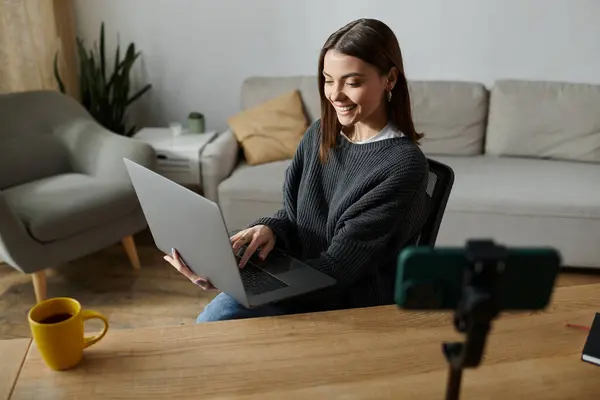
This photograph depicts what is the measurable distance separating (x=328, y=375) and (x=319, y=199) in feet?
1.87

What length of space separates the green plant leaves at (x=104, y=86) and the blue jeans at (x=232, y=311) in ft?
6.73

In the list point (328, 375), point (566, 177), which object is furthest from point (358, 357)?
point (566, 177)

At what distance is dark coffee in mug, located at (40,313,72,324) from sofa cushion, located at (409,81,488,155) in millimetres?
2284

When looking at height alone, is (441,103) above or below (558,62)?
below

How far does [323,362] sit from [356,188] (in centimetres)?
46

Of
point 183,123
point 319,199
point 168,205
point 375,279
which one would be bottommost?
point 183,123

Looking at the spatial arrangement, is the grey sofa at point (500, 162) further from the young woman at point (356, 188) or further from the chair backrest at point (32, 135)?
the young woman at point (356, 188)

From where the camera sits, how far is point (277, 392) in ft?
3.17

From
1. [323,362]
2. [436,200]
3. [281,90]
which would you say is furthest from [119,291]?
[323,362]

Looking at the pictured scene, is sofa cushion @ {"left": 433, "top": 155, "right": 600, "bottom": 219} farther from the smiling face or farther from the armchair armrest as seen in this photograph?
the armchair armrest

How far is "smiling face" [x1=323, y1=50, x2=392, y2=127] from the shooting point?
133 cm

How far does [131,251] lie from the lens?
2.72 metres

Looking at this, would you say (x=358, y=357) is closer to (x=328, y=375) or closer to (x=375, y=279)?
(x=328, y=375)

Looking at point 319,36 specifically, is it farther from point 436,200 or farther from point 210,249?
point 210,249
